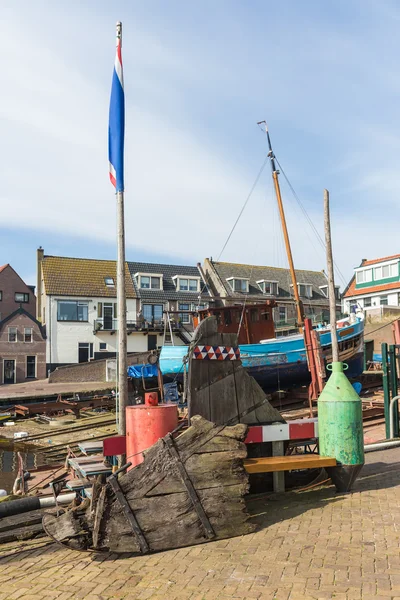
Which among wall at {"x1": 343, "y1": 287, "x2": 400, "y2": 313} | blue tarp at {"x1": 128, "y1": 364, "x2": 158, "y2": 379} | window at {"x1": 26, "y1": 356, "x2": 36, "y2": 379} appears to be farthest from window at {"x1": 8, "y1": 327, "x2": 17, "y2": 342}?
wall at {"x1": 343, "y1": 287, "x2": 400, "y2": 313}

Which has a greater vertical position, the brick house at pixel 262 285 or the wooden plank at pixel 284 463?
the brick house at pixel 262 285

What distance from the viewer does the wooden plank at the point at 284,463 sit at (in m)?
6.47

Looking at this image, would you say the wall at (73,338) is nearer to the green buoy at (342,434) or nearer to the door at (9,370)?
the door at (9,370)

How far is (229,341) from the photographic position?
7.64 m

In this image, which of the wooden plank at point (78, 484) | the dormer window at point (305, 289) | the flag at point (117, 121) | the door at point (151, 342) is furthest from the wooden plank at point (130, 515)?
the dormer window at point (305, 289)

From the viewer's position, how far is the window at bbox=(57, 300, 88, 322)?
142 feet

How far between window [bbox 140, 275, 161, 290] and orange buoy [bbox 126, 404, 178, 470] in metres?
42.2

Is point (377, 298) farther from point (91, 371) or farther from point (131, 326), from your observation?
point (91, 371)

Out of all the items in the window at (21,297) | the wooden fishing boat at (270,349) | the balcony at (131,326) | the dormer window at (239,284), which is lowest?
the wooden fishing boat at (270,349)

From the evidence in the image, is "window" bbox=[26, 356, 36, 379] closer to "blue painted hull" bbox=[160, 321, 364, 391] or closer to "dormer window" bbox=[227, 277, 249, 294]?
"dormer window" bbox=[227, 277, 249, 294]

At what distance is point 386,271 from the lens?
160ft

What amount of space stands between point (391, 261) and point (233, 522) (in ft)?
151

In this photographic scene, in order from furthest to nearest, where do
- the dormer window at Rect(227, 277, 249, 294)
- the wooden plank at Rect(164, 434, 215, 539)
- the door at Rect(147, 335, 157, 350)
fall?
the dormer window at Rect(227, 277, 249, 294)
the door at Rect(147, 335, 157, 350)
the wooden plank at Rect(164, 434, 215, 539)

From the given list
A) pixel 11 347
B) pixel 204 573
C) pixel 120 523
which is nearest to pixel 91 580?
pixel 120 523
